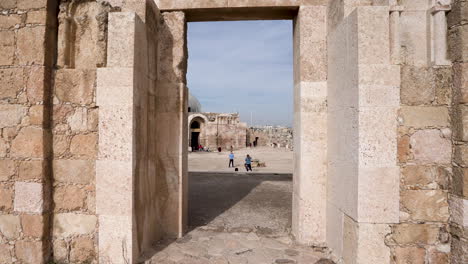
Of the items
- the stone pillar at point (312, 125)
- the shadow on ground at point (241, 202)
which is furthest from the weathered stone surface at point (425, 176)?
the shadow on ground at point (241, 202)

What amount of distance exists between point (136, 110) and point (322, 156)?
231 cm

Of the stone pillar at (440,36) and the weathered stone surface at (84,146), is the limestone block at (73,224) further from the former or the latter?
the stone pillar at (440,36)

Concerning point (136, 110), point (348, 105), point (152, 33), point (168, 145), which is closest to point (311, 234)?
point (348, 105)

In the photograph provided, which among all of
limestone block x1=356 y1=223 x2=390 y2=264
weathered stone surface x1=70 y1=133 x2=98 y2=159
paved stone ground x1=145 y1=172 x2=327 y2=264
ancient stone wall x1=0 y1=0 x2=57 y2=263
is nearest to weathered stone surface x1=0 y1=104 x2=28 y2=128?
ancient stone wall x1=0 y1=0 x2=57 y2=263

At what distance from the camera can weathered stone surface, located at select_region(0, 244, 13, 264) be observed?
274cm

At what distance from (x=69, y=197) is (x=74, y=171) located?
0.29 meters

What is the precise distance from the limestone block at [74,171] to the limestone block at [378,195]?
9.12ft

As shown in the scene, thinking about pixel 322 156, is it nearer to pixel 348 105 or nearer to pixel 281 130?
pixel 348 105

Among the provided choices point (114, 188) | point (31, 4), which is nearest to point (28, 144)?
point (114, 188)

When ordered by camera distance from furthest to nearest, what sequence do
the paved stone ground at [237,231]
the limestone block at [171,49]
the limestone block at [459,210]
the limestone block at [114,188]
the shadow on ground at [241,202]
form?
the shadow on ground at [241,202] → the limestone block at [171,49] → the paved stone ground at [237,231] → the limestone block at [114,188] → the limestone block at [459,210]

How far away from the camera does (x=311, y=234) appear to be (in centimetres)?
322

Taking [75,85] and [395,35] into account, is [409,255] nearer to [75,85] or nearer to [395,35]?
[395,35]

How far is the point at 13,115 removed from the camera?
2.72m

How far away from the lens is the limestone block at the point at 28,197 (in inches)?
106
